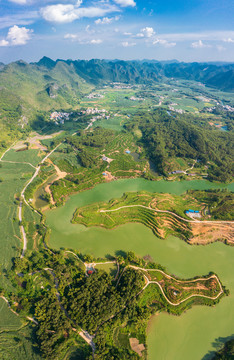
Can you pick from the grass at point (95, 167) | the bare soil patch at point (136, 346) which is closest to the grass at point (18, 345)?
the bare soil patch at point (136, 346)

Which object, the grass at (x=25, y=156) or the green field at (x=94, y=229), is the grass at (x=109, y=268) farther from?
the grass at (x=25, y=156)

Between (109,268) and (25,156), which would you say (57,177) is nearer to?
(25,156)

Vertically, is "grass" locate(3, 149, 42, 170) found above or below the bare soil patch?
above

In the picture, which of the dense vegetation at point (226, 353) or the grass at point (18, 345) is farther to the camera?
the dense vegetation at point (226, 353)

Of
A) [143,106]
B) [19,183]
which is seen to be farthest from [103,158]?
[143,106]

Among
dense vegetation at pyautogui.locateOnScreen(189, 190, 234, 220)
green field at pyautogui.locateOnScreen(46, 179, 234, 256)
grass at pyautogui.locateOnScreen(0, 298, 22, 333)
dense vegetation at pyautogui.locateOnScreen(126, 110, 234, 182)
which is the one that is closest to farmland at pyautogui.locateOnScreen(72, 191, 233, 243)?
dense vegetation at pyautogui.locateOnScreen(189, 190, 234, 220)

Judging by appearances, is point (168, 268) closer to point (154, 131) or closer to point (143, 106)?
point (154, 131)

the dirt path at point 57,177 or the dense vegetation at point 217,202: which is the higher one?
the dirt path at point 57,177

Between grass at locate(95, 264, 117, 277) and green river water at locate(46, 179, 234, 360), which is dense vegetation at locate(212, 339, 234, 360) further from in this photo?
grass at locate(95, 264, 117, 277)

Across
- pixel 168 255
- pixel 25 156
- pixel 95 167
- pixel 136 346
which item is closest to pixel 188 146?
pixel 95 167
